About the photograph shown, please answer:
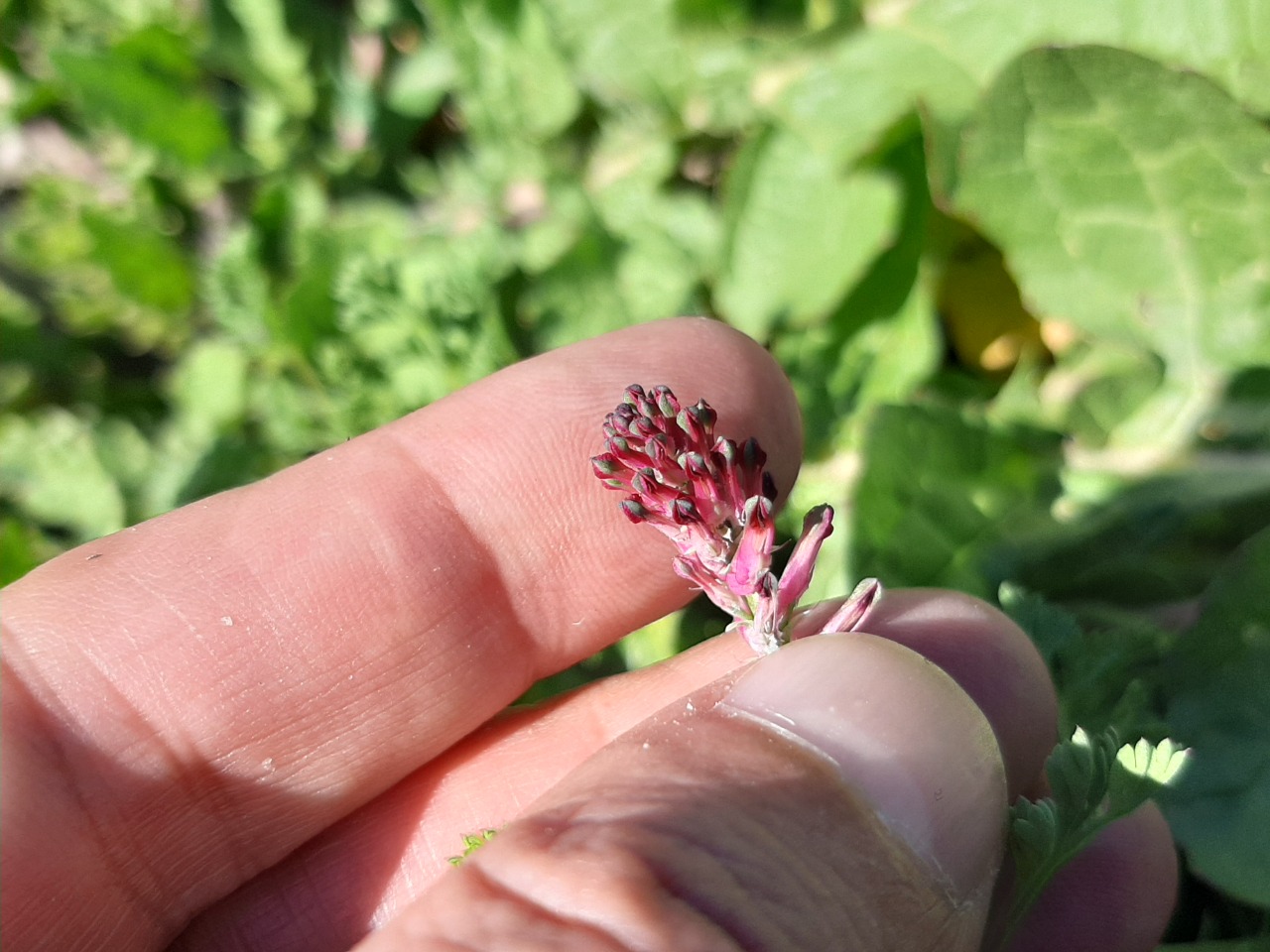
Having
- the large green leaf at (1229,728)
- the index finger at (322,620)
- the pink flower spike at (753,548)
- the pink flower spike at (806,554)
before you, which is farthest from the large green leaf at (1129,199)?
the pink flower spike at (753,548)

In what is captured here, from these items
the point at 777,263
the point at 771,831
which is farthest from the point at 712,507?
the point at 777,263

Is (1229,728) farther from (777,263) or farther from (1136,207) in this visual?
(777,263)

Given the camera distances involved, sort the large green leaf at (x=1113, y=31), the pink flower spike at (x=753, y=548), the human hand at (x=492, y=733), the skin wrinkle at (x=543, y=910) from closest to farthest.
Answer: the skin wrinkle at (x=543, y=910)
the human hand at (x=492, y=733)
the pink flower spike at (x=753, y=548)
the large green leaf at (x=1113, y=31)

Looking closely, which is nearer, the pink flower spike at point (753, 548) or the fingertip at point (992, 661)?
the pink flower spike at point (753, 548)

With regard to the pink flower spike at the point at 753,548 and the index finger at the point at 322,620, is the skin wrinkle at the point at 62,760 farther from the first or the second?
the pink flower spike at the point at 753,548

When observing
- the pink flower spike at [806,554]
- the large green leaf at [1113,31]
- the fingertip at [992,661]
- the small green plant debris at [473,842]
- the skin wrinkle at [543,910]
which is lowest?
the small green plant debris at [473,842]
